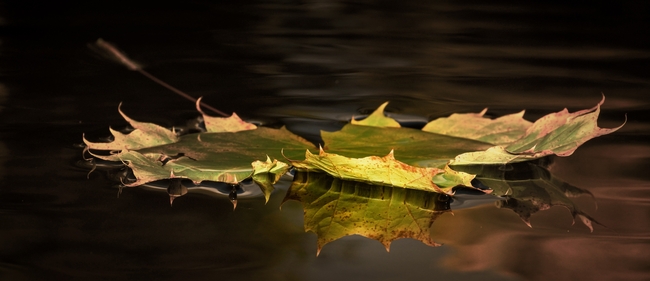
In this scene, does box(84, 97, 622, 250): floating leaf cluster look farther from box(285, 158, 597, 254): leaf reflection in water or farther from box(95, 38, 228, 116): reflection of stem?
box(95, 38, 228, 116): reflection of stem

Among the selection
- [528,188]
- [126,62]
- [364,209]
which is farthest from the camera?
[126,62]

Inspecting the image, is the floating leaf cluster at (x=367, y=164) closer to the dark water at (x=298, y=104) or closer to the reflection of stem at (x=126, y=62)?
the dark water at (x=298, y=104)

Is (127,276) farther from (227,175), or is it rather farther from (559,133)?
(559,133)

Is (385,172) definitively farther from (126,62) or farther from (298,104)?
(126,62)

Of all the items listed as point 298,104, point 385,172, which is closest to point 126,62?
point 298,104

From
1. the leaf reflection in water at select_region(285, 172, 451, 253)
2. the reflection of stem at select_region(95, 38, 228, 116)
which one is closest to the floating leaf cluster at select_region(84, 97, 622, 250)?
the leaf reflection in water at select_region(285, 172, 451, 253)

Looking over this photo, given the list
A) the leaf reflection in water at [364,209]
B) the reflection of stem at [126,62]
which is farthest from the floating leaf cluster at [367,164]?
the reflection of stem at [126,62]

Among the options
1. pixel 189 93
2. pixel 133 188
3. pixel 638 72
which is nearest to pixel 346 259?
pixel 133 188

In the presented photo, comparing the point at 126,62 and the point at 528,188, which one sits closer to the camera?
the point at 528,188
